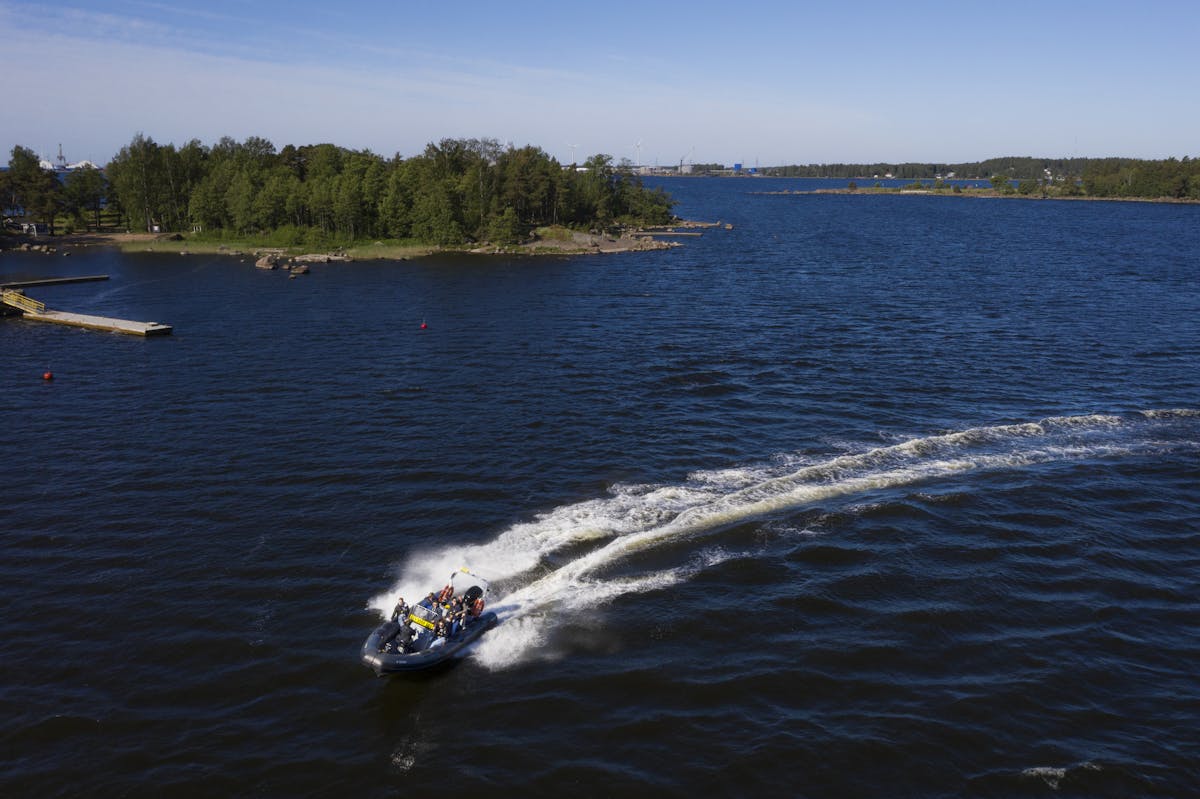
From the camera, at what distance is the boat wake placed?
41.3 metres

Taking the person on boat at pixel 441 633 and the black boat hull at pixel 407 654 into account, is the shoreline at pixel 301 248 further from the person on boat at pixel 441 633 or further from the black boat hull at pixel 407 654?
the person on boat at pixel 441 633

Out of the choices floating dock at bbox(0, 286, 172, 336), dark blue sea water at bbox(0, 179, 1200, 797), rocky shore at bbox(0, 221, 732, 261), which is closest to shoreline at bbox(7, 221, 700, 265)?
rocky shore at bbox(0, 221, 732, 261)

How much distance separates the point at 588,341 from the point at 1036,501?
5765 cm

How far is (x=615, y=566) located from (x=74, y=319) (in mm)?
100611

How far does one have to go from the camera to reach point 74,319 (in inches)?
4220

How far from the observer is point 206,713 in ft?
109

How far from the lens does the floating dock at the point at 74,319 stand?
100500 millimetres

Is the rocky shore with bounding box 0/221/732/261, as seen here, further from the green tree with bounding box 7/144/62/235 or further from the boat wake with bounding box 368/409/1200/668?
the boat wake with bounding box 368/409/1200/668

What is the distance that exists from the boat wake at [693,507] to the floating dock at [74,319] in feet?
250

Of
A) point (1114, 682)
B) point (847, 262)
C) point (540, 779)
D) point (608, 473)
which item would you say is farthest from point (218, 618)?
point (847, 262)

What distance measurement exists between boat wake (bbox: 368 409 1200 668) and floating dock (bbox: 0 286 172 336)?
250 feet

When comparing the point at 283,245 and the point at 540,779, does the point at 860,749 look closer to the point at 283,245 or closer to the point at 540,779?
the point at 540,779

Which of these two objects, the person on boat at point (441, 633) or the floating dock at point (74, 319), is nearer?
the person on boat at point (441, 633)

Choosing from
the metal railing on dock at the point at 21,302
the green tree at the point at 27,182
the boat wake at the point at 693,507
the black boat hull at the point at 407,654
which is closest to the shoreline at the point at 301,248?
the green tree at the point at 27,182
